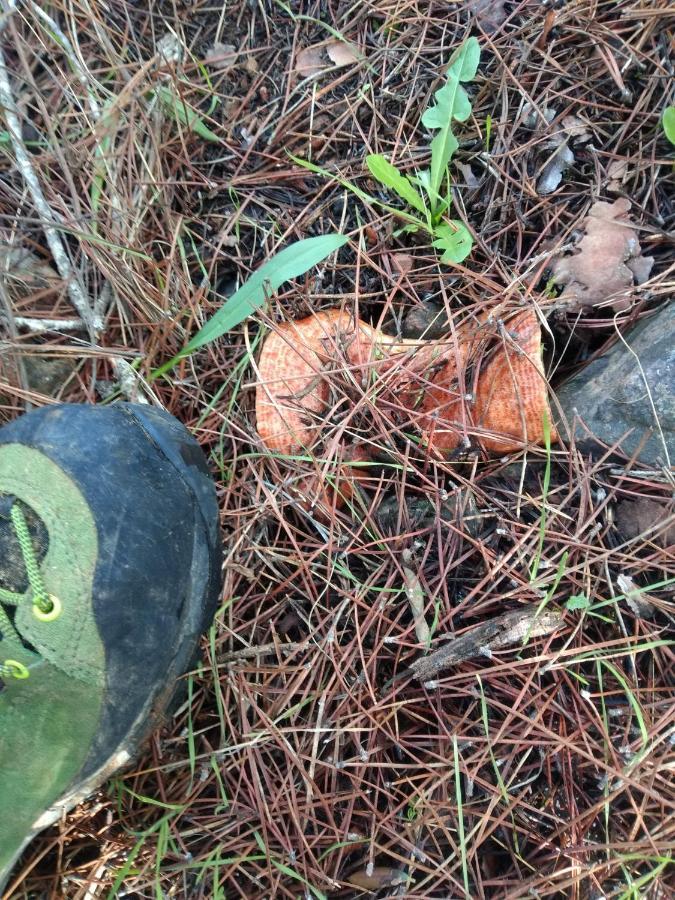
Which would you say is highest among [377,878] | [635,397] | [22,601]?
[22,601]

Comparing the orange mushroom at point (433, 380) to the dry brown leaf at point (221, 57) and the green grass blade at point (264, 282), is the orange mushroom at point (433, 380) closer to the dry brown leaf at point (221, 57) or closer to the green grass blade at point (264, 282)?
the green grass blade at point (264, 282)

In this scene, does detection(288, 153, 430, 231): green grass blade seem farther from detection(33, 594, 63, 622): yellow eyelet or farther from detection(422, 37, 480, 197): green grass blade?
detection(33, 594, 63, 622): yellow eyelet

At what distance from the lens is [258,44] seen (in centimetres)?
163

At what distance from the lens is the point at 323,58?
63.0 inches

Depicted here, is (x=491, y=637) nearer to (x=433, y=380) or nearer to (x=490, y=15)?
(x=433, y=380)

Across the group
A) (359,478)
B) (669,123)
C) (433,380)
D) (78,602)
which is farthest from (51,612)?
(669,123)

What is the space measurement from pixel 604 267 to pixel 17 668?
148 centimetres

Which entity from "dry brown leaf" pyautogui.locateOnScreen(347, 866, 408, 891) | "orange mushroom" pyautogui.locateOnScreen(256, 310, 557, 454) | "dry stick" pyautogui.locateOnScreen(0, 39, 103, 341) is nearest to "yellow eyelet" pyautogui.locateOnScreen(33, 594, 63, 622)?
"orange mushroom" pyautogui.locateOnScreen(256, 310, 557, 454)

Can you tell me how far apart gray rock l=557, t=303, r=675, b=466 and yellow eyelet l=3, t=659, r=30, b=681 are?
119cm

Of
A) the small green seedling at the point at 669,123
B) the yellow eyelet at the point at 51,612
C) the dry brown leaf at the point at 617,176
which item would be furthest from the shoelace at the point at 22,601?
the small green seedling at the point at 669,123

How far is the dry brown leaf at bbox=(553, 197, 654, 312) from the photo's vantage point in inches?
53.7

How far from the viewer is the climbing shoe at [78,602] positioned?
1200 mm

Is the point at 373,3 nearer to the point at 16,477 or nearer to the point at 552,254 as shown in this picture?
the point at 552,254

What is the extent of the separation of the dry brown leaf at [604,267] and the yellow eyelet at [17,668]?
1345mm
